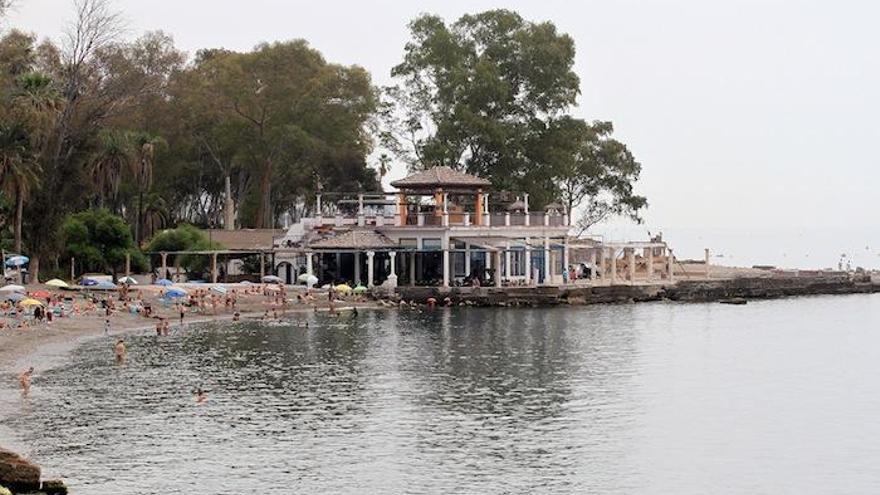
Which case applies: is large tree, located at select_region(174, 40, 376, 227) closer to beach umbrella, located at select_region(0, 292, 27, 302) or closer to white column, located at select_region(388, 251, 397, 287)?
white column, located at select_region(388, 251, 397, 287)

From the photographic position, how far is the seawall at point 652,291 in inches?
3720

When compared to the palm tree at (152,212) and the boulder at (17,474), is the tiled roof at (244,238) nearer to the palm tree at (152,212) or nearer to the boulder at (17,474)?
the palm tree at (152,212)

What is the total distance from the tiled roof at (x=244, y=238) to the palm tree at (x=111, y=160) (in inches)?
409

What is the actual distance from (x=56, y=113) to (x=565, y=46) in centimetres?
4695

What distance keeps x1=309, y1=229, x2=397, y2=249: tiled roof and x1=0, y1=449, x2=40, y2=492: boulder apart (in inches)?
2404

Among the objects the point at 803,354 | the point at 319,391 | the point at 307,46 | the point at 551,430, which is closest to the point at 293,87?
the point at 307,46

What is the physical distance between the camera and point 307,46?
11700cm

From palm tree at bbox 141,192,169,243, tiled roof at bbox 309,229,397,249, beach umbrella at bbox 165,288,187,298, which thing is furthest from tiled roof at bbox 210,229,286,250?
beach umbrella at bbox 165,288,187,298

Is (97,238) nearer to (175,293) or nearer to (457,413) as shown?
(175,293)

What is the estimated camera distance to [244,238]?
105500 mm

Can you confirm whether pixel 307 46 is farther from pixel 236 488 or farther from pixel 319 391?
pixel 236 488

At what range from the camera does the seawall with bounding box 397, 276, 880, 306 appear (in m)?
94.5

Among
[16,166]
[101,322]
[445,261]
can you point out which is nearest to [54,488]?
[101,322]

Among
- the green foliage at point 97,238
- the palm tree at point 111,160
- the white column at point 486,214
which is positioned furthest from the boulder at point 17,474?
the white column at point 486,214
